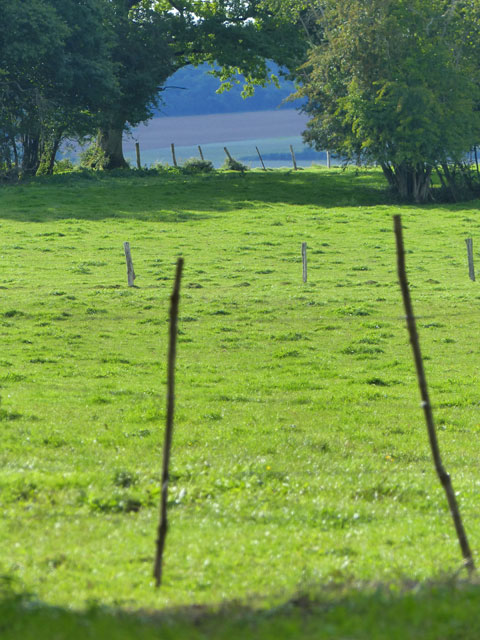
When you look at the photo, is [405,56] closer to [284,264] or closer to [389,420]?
[284,264]

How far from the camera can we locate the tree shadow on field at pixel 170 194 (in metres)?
53.1

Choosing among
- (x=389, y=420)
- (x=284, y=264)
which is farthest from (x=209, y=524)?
(x=284, y=264)

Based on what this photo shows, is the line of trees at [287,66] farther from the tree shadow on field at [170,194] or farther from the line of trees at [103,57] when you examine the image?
the tree shadow on field at [170,194]

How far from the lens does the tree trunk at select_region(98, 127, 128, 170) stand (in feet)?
241

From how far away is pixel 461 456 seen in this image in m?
14.8

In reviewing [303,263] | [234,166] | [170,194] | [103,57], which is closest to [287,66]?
[234,166]

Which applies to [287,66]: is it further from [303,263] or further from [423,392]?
[423,392]

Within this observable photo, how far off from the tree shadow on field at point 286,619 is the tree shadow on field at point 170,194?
45.7 metres

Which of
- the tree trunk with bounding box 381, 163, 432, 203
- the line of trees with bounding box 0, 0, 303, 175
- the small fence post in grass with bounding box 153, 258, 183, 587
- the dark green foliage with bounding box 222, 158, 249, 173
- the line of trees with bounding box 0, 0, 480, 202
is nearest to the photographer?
the small fence post in grass with bounding box 153, 258, 183, 587

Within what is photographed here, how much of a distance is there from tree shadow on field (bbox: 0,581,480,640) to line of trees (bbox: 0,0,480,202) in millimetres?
52318

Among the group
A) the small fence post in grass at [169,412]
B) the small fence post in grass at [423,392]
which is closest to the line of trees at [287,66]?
the small fence post in grass at [423,392]

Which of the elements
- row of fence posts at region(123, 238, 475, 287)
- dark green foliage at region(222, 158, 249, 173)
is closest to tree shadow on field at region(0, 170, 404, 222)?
dark green foliage at region(222, 158, 249, 173)

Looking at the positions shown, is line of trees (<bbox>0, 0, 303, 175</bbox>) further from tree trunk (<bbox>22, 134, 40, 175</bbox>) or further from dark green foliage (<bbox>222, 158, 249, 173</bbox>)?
dark green foliage (<bbox>222, 158, 249, 173</bbox>)

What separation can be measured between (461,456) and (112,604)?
923cm
